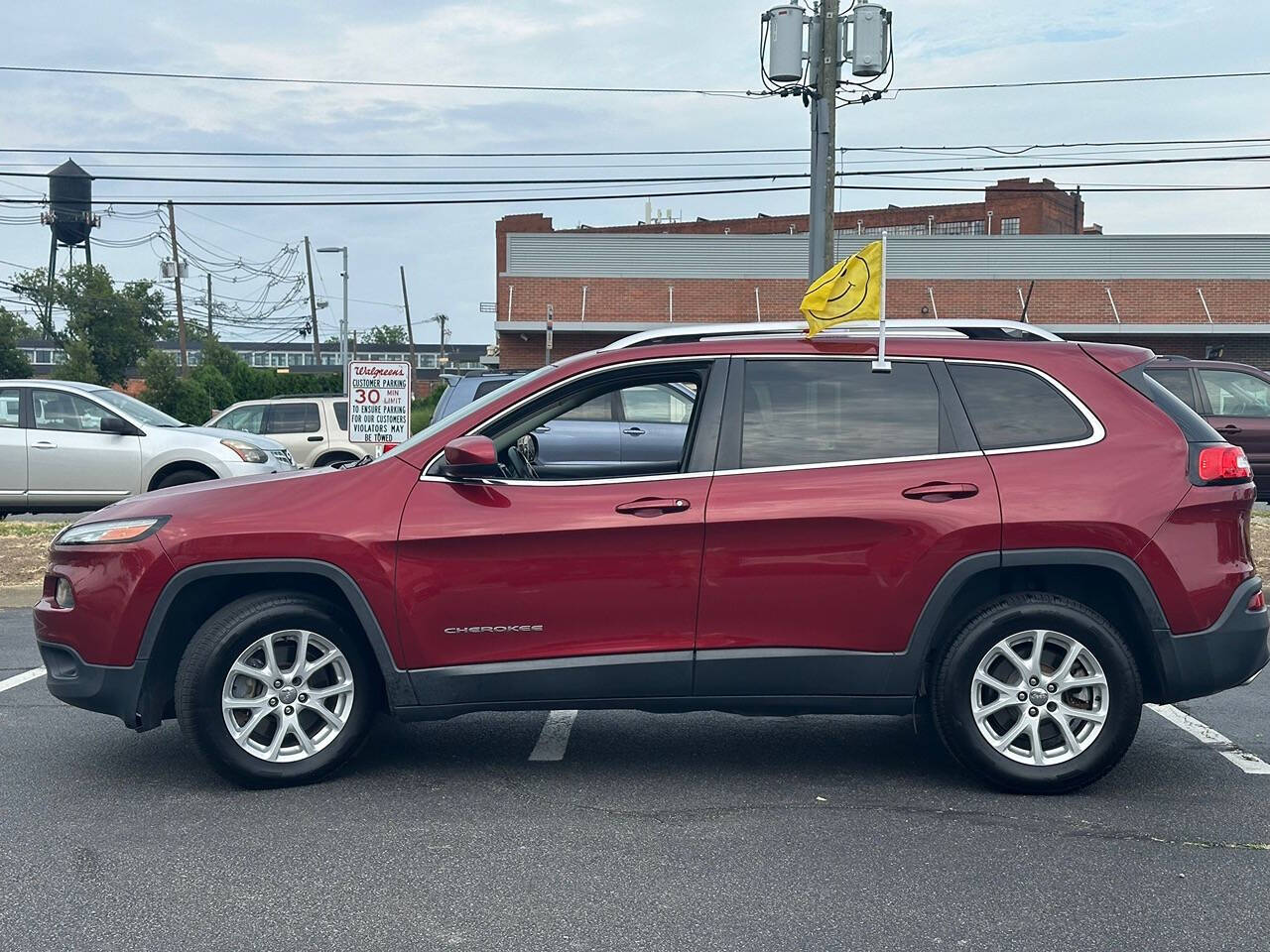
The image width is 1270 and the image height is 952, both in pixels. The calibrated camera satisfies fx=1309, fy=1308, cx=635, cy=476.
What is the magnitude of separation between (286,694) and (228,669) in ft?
0.81

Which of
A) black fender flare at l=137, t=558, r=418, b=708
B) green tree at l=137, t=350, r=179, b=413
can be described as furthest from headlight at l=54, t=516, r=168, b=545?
green tree at l=137, t=350, r=179, b=413

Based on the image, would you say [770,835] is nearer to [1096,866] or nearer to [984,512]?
[1096,866]

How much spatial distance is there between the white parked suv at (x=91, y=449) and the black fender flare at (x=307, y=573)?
8.46 meters

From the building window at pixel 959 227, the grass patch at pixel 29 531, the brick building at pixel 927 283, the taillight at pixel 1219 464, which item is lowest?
the grass patch at pixel 29 531

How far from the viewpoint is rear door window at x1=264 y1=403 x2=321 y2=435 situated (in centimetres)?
2016

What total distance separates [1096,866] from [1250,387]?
1237 cm

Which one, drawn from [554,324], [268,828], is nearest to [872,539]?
[268,828]

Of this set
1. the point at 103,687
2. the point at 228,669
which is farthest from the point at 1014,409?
the point at 103,687

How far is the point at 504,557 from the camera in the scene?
16.9 feet

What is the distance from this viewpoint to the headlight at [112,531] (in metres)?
5.26

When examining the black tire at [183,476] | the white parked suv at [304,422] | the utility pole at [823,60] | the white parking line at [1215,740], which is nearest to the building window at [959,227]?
the utility pole at [823,60]

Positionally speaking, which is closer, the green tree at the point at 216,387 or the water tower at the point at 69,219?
the green tree at the point at 216,387

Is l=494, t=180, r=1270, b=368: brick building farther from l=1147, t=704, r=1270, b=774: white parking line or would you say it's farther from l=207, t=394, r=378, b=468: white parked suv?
l=1147, t=704, r=1270, b=774: white parking line

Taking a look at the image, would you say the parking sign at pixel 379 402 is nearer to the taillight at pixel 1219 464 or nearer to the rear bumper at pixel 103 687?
the rear bumper at pixel 103 687
